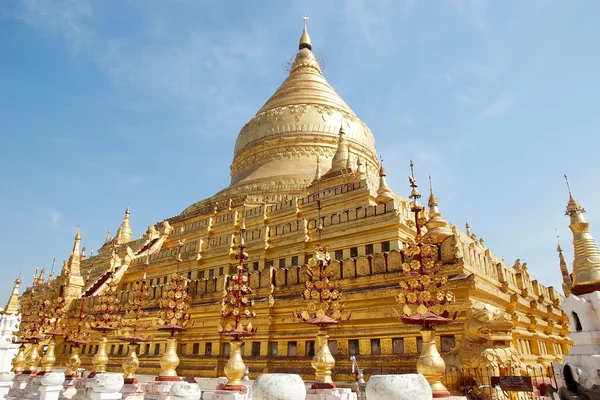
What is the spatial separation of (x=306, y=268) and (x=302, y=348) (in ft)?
11.0

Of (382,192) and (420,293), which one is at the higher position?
(382,192)

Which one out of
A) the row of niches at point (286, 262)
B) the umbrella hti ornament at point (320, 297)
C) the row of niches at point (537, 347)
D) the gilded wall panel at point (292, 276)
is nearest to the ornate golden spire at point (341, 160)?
the row of niches at point (286, 262)

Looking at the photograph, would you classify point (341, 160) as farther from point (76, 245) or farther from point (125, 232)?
point (125, 232)

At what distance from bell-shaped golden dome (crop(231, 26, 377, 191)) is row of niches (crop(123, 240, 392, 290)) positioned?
8.16 metres

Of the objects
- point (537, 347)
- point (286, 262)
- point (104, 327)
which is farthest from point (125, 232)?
point (537, 347)

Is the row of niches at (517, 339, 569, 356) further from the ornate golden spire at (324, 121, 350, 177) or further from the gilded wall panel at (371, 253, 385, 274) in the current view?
the ornate golden spire at (324, 121, 350, 177)

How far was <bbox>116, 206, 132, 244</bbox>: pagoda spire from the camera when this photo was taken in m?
43.8

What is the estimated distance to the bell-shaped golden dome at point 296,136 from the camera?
3441 centimetres

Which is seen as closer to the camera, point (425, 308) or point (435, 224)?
point (425, 308)

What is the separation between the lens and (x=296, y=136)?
35438 mm

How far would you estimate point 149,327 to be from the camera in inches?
823

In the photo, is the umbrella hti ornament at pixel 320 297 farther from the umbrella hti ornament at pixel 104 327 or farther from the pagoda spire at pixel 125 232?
the pagoda spire at pixel 125 232

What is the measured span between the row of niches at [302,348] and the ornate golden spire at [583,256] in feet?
11.8

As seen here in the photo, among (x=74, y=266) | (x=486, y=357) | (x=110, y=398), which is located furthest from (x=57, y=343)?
(x=486, y=357)
